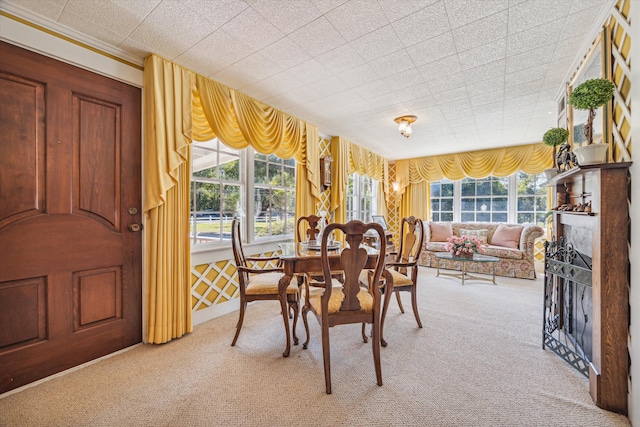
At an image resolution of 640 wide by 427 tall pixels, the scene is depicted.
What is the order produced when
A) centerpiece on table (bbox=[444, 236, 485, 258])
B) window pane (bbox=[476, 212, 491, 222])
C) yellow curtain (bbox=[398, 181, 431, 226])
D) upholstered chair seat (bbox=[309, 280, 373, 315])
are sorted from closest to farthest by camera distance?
upholstered chair seat (bbox=[309, 280, 373, 315]) < centerpiece on table (bbox=[444, 236, 485, 258]) < window pane (bbox=[476, 212, 491, 222]) < yellow curtain (bbox=[398, 181, 431, 226])

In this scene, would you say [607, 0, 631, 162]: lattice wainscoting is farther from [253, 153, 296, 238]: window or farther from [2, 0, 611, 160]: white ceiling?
[253, 153, 296, 238]: window

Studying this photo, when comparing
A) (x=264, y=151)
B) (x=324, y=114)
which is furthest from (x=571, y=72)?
(x=264, y=151)

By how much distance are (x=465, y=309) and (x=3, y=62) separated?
4.41 meters

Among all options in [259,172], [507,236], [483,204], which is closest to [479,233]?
[507,236]

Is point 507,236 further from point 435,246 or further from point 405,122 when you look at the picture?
point 405,122

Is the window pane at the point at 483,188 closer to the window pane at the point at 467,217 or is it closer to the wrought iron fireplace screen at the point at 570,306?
the window pane at the point at 467,217

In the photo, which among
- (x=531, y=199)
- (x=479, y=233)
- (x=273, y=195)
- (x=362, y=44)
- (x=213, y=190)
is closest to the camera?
(x=362, y=44)

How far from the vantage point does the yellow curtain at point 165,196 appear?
221 cm

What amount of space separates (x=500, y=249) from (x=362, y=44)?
4.30 meters

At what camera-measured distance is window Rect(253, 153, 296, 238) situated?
345cm

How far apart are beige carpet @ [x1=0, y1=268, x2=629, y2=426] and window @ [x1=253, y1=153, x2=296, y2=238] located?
1.41 meters

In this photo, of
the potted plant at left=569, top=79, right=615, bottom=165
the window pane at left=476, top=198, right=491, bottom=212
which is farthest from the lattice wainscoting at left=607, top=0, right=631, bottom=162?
the window pane at left=476, top=198, right=491, bottom=212

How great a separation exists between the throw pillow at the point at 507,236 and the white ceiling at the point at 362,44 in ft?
7.80

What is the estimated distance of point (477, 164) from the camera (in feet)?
18.1
